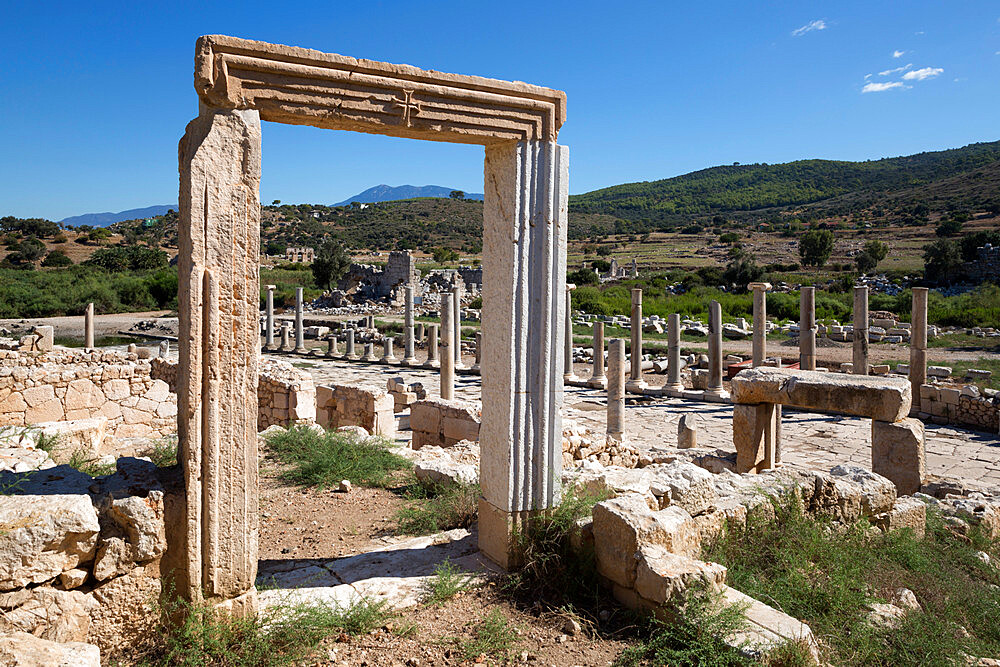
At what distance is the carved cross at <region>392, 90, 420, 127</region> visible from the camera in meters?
3.85

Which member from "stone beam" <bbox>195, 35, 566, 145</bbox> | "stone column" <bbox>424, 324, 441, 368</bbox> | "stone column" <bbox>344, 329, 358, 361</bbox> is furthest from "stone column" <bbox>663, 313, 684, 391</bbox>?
"stone beam" <bbox>195, 35, 566, 145</bbox>

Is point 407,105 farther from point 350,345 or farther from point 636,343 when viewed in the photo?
point 350,345

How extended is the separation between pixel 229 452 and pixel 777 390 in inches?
261

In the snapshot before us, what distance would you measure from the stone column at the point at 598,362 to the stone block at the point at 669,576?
1316cm

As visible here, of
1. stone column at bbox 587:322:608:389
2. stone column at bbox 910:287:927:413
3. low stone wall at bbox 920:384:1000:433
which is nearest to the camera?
low stone wall at bbox 920:384:1000:433

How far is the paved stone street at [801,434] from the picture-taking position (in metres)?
10.3

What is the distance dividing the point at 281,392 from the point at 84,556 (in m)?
7.63

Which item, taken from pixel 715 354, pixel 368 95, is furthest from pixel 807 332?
pixel 368 95

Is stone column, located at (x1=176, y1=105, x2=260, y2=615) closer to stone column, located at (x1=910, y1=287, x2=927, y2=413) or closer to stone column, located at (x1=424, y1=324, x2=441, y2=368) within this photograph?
stone column, located at (x1=910, y1=287, x2=927, y2=413)

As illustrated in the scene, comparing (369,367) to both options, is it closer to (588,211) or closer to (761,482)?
(761,482)

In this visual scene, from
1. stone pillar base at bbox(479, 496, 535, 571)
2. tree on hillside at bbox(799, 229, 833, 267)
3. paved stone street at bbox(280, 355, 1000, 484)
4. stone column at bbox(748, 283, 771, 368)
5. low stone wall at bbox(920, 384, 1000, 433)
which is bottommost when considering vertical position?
paved stone street at bbox(280, 355, 1000, 484)

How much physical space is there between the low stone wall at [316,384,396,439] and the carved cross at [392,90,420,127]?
6856 millimetres

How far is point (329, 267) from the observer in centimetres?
4334

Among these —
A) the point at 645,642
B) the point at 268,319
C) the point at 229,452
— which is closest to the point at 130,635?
the point at 229,452
